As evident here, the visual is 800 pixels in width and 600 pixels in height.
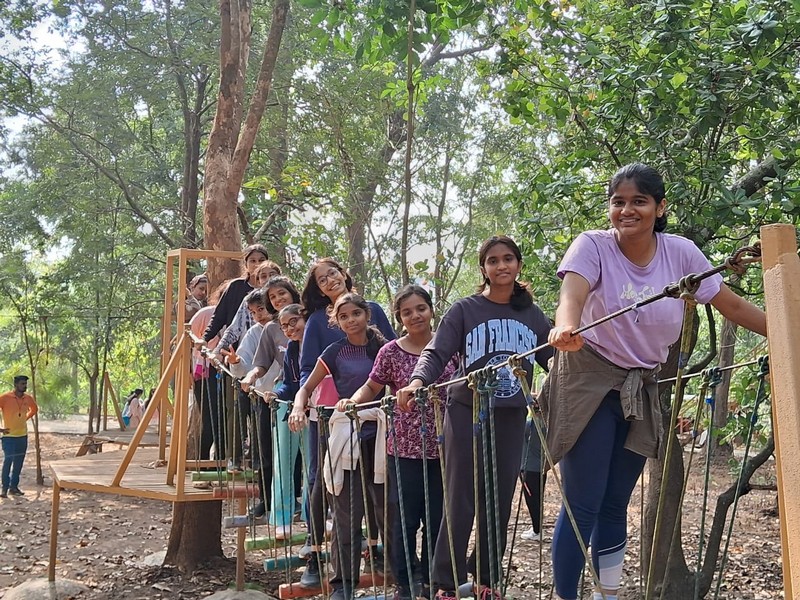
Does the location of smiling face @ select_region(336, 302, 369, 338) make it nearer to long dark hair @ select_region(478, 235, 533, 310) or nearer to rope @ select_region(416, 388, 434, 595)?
rope @ select_region(416, 388, 434, 595)

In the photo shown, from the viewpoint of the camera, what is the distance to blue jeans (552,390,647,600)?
6.84ft

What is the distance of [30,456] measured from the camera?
51.5 ft

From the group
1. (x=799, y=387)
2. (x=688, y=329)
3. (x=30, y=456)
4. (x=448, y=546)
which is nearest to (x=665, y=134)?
(x=448, y=546)

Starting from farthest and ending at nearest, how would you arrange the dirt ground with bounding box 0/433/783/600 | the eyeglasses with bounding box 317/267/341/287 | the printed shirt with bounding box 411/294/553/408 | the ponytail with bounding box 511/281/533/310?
the dirt ground with bounding box 0/433/783/600 → the eyeglasses with bounding box 317/267/341/287 → the ponytail with bounding box 511/281/533/310 → the printed shirt with bounding box 411/294/553/408

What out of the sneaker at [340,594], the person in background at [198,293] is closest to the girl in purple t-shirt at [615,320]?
the sneaker at [340,594]

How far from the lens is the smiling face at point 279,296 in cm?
427

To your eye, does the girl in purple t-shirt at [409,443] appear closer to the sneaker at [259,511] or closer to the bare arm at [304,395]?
the bare arm at [304,395]

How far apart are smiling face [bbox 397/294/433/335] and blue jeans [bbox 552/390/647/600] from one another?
43.4 inches

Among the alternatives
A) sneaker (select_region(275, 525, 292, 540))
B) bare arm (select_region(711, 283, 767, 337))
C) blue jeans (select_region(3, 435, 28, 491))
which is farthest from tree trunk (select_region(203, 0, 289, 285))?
blue jeans (select_region(3, 435, 28, 491))

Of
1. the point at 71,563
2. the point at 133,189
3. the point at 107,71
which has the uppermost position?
the point at 107,71

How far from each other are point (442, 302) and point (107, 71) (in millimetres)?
5780

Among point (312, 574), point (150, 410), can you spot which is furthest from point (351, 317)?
point (150, 410)

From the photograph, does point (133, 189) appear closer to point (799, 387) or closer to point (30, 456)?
point (30, 456)

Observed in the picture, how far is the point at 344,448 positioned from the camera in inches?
131
